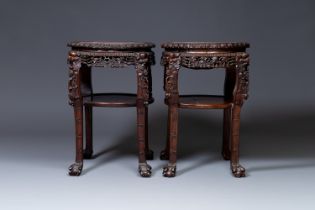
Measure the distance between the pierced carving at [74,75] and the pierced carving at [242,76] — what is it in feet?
3.12

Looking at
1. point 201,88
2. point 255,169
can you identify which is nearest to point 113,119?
point 201,88

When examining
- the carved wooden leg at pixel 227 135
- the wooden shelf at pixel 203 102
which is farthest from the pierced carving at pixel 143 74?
the carved wooden leg at pixel 227 135

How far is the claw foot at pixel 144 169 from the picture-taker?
13.4 feet

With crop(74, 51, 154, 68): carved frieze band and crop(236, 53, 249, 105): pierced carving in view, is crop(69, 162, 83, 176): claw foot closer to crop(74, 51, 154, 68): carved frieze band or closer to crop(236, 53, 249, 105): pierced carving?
crop(74, 51, 154, 68): carved frieze band

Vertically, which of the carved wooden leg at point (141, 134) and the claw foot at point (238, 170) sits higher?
the carved wooden leg at point (141, 134)

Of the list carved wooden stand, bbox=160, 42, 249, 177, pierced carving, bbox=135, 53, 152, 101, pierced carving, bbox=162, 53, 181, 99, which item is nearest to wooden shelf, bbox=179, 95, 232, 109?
carved wooden stand, bbox=160, 42, 249, 177

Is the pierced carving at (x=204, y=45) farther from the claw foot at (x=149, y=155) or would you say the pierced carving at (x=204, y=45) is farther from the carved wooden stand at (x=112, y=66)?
the claw foot at (x=149, y=155)

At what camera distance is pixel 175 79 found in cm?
404

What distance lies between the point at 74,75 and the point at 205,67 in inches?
30.8

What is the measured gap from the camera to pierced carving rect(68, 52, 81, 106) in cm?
405

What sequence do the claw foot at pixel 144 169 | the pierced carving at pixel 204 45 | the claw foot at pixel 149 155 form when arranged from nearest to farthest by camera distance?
the pierced carving at pixel 204 45 → the claw foot at pixel 144 169 → the claw foot at pixel 149 155

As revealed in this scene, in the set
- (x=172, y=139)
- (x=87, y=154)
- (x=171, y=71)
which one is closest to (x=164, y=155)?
(x=172, y=139)

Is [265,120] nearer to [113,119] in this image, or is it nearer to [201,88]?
[201,88]

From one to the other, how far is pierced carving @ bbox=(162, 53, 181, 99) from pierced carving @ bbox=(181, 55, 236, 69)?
0.04 m
